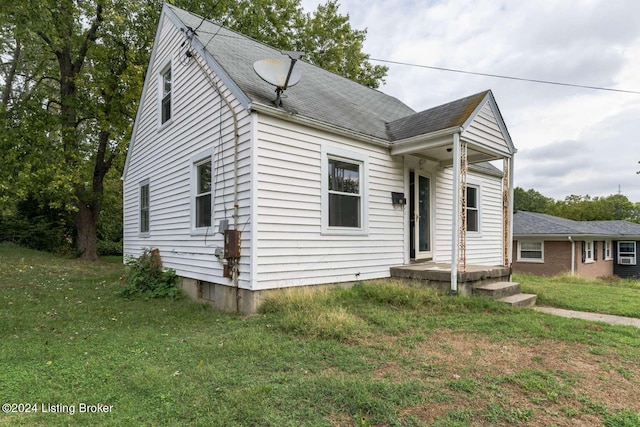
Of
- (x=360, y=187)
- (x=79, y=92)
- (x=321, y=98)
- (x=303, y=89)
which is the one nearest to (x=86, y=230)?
(x=79, y=92)

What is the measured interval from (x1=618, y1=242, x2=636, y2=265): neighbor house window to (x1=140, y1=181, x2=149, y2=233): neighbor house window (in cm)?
2743

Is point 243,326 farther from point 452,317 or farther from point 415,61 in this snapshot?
point 415,61

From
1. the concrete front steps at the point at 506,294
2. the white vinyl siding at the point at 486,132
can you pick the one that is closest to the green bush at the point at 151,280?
A: the concrete front steps at the point at 506,294

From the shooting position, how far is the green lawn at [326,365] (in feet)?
8.34

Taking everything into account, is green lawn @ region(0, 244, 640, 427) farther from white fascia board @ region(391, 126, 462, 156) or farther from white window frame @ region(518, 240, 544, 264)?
white window frame @ region(518, 240, 544, 264)

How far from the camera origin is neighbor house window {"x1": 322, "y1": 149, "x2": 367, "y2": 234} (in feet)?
20.7

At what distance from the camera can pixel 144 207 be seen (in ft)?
32.2

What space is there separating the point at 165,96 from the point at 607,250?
Answer: 2637 cm

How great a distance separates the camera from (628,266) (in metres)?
22.4

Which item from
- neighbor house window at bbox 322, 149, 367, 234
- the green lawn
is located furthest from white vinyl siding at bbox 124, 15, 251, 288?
neighbor house window at bbox 322, 149, 367, 234

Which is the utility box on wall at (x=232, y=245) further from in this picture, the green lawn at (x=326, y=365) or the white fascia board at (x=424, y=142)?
the white fascia board at (x=424, y=142)

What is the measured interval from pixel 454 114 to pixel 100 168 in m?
14.5

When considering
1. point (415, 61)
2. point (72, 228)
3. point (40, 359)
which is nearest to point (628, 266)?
point (415, 61)

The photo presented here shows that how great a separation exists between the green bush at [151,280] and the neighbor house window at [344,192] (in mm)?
3618
